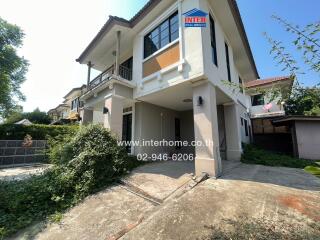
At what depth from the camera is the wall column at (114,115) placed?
24.6 feet

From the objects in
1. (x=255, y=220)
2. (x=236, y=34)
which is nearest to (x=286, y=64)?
(x=255, y=220)

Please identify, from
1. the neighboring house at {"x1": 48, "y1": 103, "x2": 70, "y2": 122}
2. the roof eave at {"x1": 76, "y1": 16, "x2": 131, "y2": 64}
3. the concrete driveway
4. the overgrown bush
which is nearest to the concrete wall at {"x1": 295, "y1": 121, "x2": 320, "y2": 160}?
the concrete driveway

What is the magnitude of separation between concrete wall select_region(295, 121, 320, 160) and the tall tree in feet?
70.3

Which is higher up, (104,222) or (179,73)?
(179,73)

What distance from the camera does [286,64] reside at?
6.65ft

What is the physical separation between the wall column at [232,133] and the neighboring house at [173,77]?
50 mm

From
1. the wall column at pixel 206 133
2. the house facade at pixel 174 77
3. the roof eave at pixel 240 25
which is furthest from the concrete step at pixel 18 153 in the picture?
the roof eave at pixel 240 25

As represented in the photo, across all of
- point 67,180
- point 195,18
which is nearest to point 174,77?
point 195,18

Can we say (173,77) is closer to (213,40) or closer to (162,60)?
(162,60)

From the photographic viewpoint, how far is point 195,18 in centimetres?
613

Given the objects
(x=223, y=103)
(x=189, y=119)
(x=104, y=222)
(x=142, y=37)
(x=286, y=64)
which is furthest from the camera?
(x=189, y=119)

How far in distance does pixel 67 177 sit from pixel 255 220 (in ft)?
17.3

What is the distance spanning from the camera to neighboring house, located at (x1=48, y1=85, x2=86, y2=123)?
69.0ft

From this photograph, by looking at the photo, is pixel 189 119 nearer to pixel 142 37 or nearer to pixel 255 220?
pixel 142 37
